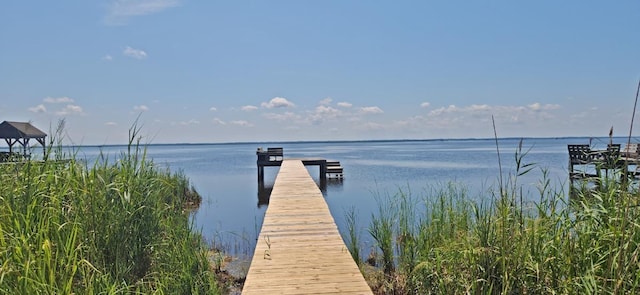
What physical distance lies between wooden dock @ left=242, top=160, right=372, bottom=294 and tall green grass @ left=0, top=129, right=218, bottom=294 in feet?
2.25

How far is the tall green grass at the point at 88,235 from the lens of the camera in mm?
2352

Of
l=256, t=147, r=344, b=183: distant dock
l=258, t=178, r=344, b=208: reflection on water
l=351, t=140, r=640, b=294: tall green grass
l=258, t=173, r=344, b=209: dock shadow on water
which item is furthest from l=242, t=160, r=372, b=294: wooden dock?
l=256, t=147, r=344, b=183: distant dock

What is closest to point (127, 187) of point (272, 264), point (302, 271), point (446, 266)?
point (272, 264)

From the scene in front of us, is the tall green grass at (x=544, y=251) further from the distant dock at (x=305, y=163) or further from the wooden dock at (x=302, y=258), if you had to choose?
the distant dock at (x=305, y=163)

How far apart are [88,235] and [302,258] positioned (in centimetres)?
192

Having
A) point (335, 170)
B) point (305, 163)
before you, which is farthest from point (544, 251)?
point (335, 170)

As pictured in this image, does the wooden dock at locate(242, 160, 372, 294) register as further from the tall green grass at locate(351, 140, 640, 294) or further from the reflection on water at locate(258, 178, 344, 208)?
the reflection on water at locate(258, 178, 344, 208)

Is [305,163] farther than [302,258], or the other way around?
[305,163]

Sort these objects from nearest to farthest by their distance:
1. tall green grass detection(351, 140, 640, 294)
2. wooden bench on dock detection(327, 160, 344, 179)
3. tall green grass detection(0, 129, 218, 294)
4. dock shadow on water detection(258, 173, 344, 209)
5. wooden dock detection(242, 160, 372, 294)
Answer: tall green grass detection(0, 129, 218, 294) → tall green grass detection(351, 140, 640, 294) → wooden dock detection(242, 160, 372, 294) → dock shadow on water detection(258, 173, 344, 209) → wooden bench on dock detection(327, 160, 344, 179)

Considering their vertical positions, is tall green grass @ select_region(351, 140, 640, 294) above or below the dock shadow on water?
above

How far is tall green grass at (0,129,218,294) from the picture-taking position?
2352 millimetres

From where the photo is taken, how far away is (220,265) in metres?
5.80

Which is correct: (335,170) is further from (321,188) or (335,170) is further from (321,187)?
(321,188)

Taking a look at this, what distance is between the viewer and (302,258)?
12.5 feet
